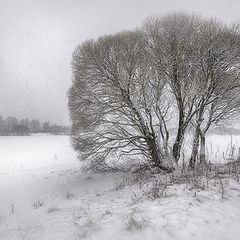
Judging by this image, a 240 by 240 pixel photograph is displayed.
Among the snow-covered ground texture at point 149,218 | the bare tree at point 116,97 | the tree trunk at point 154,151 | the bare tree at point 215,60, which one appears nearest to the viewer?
the snow-covered ground texture at point 149,218

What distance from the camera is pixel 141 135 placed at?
13883 mm

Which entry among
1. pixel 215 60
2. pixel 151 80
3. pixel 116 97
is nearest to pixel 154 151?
pixel 116 97

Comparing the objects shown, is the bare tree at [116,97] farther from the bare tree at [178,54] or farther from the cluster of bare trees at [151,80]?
the bare tree at [178,54]

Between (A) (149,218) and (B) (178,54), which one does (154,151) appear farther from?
(A) (149,218)

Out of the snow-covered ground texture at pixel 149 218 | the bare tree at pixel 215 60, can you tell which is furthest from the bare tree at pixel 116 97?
the snow-covered ground texture at pixel 149 218

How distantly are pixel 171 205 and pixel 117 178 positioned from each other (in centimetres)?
810

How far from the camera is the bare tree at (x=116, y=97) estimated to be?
13.6 metres

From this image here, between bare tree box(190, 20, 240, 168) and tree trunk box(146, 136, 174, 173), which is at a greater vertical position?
bare tree box(190, 20, 240, 168)

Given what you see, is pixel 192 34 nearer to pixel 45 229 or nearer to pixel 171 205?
pixel 171 205

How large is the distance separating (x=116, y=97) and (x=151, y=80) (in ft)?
7.83

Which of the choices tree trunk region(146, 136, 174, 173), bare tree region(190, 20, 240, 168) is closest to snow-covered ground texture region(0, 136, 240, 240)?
tree trunk region(146, 136, 174, 173)

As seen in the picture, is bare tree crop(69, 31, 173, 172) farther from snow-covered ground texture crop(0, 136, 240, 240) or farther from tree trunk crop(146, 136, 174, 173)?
snow-covered ground texture crop(0, 136, 240, 240)

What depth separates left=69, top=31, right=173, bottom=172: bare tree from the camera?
13.6 m

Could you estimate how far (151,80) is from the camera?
1438cm
